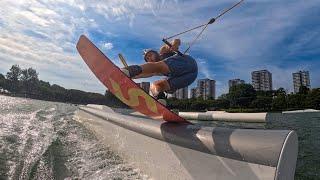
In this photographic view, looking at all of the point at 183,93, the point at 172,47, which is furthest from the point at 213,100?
the point at 172,47

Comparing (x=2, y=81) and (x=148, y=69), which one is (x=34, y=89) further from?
(x=148, y=69)

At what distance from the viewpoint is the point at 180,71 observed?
20.6ft

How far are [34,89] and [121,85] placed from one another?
115962 millimetres

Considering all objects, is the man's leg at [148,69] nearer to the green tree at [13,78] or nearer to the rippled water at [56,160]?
the rippled water at [56,160]

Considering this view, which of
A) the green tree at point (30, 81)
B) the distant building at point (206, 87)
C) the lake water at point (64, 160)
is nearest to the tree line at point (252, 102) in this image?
the green tree at point (30, 81)

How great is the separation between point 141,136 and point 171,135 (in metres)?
1.08

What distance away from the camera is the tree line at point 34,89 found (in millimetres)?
93750

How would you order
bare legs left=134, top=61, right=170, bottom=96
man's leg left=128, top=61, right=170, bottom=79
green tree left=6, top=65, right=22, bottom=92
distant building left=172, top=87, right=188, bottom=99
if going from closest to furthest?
man's leg left=128, top=61, right=170, bottom=79 < bare legs left=134, top=61, right=170, bottom=96 < distant building left=172, top=87, right=188, bottom=99 < green tree left=6, top=65, right=22, bottom=92

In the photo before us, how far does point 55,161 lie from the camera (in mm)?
5086

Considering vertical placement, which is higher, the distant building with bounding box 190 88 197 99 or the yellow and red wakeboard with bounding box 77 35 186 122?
the distant building with bounding box 190 88 197 99

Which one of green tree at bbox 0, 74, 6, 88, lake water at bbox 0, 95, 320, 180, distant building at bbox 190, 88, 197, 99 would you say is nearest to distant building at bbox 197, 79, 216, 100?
distant building at bbox 190, 88, 197, 99

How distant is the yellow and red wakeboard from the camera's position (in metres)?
4.58

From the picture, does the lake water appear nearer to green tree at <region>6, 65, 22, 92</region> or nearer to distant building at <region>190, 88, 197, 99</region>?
green tree at <region>6, 65, 22, 92</region>

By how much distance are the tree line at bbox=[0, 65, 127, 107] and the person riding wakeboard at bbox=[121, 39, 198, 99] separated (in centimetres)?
8020
